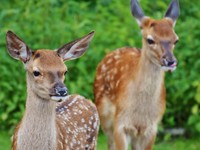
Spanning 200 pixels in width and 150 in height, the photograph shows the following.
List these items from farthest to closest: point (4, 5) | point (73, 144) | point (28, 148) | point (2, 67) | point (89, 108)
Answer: point (4, 5) < point (2, 67) < point (89, 108) < point (73, 144) < point (28, 148)

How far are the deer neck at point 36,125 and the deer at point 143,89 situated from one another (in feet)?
6.13

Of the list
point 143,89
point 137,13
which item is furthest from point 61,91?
point 137,13

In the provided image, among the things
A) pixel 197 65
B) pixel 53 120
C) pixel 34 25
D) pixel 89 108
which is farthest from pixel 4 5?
pixel 53 120

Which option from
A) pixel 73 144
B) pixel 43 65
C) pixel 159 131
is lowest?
pixel 159 131

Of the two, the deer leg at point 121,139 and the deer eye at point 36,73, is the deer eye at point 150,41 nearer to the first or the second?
the deer leg at point 121,139

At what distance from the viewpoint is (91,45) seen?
1188 cm

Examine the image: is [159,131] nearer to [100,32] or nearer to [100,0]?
[100,32]

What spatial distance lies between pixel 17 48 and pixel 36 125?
698mm

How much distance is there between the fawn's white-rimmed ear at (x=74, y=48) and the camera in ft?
26.0

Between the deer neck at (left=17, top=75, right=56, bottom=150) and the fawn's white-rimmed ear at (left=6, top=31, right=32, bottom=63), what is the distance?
0.95ft

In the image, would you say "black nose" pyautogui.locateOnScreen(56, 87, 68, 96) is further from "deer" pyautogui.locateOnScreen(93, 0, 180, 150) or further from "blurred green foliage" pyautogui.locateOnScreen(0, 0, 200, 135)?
"blurred green foliage" pyautogui.locateOnScreen(0, 0, 200, 135)

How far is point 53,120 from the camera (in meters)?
7.68

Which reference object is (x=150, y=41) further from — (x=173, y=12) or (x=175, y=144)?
(x=175, y=144)

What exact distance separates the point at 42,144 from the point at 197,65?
14.5 ft
